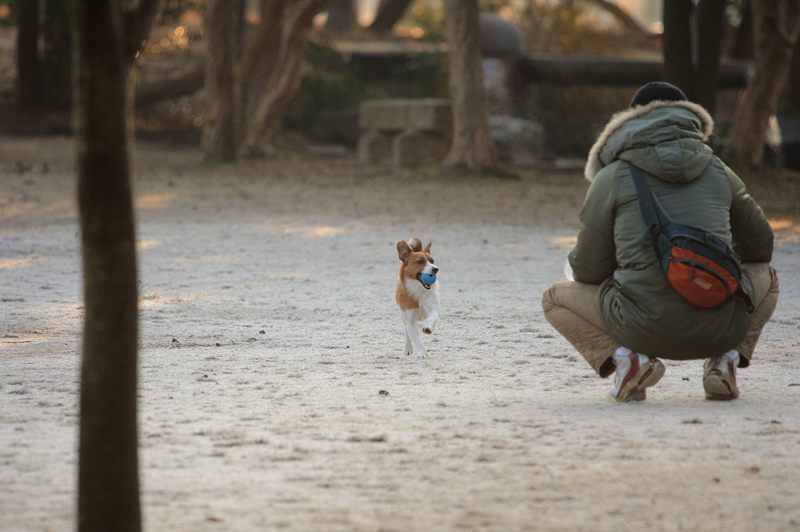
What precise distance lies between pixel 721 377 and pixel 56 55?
25.3 m

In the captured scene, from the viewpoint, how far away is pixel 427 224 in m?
15.9

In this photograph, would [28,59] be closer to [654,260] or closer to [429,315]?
[429,315]

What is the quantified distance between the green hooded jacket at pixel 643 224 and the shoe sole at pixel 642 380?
2.6 inches

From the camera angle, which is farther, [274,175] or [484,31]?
[484,31]

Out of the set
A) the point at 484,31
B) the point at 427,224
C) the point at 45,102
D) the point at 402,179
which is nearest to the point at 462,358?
the point at 427,224

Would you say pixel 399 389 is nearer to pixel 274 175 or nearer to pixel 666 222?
pixel 666 222

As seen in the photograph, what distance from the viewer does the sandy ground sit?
5031mm

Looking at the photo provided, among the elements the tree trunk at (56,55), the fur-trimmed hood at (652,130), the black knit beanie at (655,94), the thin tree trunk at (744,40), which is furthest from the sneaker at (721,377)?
the thin tree trunk at (744,40)

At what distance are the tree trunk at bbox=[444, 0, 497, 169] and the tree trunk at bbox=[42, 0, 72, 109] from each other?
1138 centimetres

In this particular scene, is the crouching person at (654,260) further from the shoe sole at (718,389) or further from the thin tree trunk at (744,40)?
the thin tree trunk at (744,40)

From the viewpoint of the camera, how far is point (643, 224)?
6.51m

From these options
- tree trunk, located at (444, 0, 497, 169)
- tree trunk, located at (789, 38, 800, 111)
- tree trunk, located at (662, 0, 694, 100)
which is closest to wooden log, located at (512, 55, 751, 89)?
tree trunk, located at (789, 38, 800, 111)

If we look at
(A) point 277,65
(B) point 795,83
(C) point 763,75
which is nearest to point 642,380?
(C) point 763,75

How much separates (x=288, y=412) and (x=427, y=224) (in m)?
9.43
